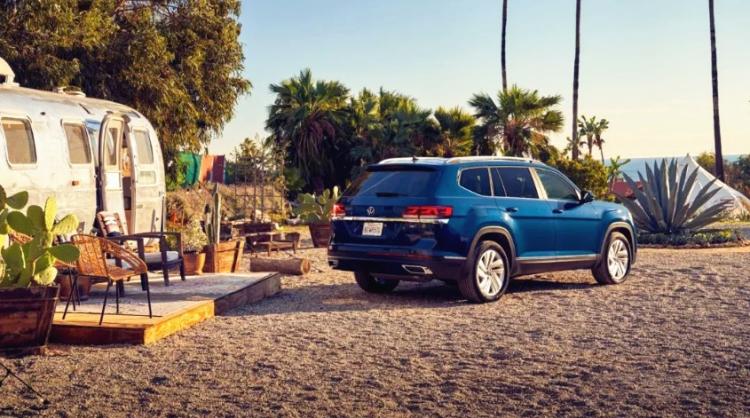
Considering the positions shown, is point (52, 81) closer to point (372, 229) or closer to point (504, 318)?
point (372, 229)

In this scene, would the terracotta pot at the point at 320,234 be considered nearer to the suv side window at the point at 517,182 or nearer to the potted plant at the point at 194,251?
the potted plant at the point at 194,251

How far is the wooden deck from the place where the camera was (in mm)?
8180

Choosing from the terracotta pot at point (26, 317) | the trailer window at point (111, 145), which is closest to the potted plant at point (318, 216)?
the trailer window at point (111, 145)

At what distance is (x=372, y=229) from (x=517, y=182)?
2.05 metres

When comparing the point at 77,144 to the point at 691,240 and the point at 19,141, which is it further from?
the point at 691,240

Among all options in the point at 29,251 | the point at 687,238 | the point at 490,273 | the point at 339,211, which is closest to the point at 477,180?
the point at 490,273

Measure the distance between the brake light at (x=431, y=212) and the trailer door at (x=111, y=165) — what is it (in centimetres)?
519


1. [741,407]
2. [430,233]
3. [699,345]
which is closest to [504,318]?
[430,233]

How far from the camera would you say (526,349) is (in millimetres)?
7926

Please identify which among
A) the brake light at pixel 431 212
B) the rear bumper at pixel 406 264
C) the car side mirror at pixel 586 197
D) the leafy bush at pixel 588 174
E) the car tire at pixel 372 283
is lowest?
the car tire at pixel 372 283

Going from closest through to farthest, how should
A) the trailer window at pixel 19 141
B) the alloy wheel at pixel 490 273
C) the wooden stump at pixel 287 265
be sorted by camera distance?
1. the alloy wheel at pixel 490 273
2. the trailer window at pixel 19 141
3. the wooden stump at pixel 287 265

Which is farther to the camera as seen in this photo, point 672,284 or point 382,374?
point 672,284

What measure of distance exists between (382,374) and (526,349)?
1.57 m

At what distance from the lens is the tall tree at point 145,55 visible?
2397cm
